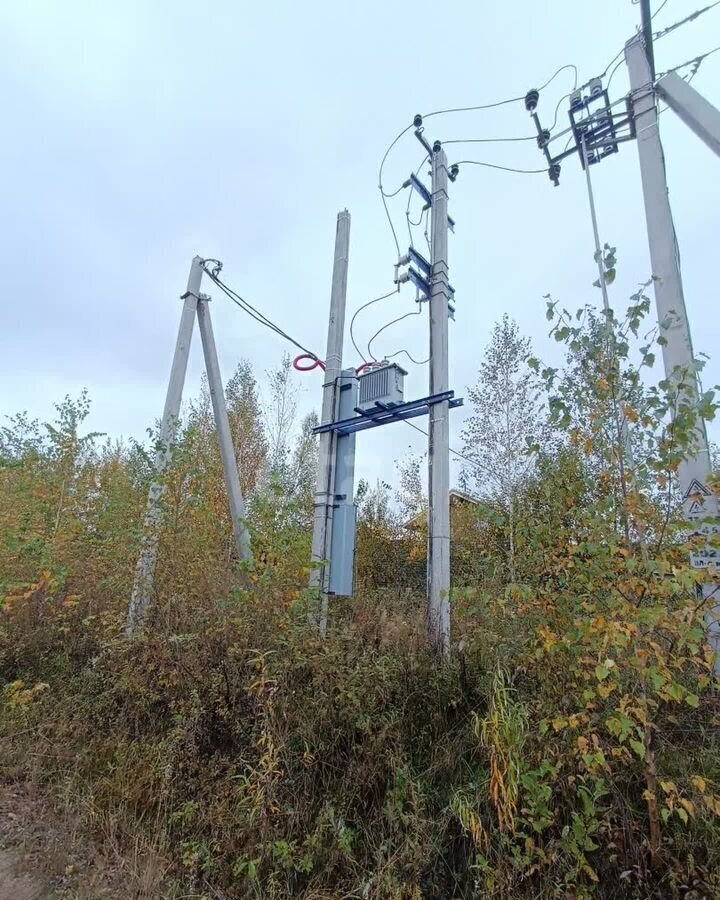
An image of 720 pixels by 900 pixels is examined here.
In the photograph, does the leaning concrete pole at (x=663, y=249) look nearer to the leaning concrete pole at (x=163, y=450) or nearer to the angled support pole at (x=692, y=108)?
the angled support pole at (x=692, y=108)

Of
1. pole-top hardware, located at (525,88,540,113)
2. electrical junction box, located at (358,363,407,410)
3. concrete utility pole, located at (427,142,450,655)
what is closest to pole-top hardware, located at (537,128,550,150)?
pole-top hardware, located at (525,88,540,113)

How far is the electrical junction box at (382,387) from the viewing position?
402 centimetres

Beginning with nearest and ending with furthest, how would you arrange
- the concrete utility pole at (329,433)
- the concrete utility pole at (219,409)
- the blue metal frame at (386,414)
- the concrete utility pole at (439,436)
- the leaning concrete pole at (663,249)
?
the leaning concrete pole at (663,249) → the concrete utility pole at (439,436) → the blue metal frame at (386,414) → the concrete utility pole at (329,433) → the concrete utility pole at (219,409)

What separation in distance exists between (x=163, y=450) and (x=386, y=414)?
225cm

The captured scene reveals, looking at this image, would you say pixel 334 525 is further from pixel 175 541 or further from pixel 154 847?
pixel 154 847

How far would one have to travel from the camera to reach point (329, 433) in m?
4.45

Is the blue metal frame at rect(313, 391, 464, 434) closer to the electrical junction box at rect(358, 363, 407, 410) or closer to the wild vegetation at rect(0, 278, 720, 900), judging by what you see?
the electrical junction box at rect(358, 363, 407, 410)

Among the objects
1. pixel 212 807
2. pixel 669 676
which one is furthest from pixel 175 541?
pixel 669 676

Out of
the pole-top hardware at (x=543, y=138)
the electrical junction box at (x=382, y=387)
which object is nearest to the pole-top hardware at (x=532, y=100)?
the pole-top hardware at (x=543, y=138)

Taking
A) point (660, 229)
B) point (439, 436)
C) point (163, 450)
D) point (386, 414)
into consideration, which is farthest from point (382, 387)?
point (660, 229)

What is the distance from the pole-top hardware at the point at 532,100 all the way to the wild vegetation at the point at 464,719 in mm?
3420

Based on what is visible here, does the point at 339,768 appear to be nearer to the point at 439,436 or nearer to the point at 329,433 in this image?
the point at 439,436

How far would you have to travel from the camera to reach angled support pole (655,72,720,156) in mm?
3389

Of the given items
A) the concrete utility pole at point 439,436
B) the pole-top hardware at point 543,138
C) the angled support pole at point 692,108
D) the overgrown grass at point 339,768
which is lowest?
the overgrown grass at point 339,768
